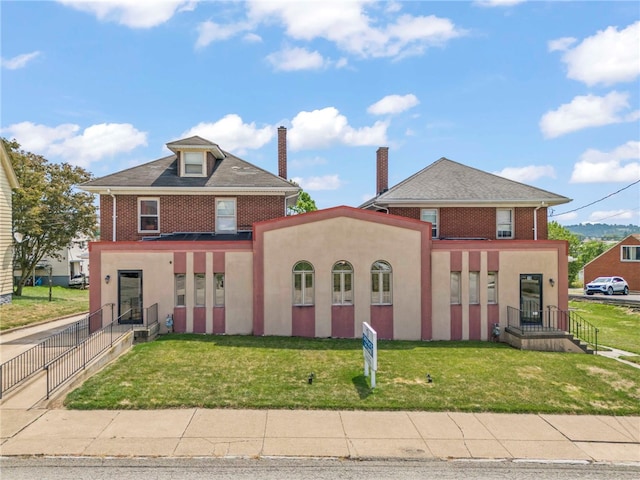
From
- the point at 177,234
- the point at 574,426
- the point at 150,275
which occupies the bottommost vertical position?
the point at 574,426

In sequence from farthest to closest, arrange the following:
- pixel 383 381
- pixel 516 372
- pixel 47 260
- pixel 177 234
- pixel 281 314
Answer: pixel 47 260, pixel 177 234, pixel 281 314, pixel 516 372, pixel 383 381

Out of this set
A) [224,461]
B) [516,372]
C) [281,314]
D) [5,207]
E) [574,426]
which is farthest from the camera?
[5,207]

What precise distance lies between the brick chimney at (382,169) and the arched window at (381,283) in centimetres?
1076

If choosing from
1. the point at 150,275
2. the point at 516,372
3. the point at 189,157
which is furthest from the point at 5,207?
the point at 516,372

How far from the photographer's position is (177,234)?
22359mm

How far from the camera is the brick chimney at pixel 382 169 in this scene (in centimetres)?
2902

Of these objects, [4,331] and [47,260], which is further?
[47,260]

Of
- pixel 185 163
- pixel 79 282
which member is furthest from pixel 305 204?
pixel 185 163

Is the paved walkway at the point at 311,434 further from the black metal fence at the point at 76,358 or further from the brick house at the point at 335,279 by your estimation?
the brick house at the point at 335,279

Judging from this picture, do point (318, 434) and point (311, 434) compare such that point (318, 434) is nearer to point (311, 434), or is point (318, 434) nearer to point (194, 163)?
point (311, 434)

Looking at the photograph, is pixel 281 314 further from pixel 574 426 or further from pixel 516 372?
pixel 574 426

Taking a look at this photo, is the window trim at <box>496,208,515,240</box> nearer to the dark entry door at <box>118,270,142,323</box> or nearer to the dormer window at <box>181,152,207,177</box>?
the dormer window at <box>181,152,207,177</box>

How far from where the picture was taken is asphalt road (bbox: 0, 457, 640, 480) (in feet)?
27.3

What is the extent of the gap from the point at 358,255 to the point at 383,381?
21.4ft
